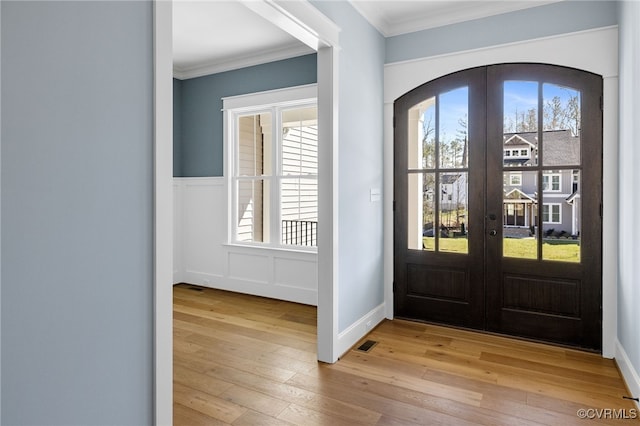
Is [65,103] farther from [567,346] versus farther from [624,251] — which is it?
[567,346]

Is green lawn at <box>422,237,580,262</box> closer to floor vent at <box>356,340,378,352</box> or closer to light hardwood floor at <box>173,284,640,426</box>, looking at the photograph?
light hardwood floor at <box>173,284,640,426</box>

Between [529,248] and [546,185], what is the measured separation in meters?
0.54

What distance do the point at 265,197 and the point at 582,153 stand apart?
10.7ft

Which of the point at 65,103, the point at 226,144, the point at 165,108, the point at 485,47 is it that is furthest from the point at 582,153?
the point at 226,144

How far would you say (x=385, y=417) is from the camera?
219 cm

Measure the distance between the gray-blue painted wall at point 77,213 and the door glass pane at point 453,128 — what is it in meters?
2.75

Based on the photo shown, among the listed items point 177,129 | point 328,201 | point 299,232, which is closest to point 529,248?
point 328,201

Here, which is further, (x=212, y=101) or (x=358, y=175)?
(x=212, y=101)

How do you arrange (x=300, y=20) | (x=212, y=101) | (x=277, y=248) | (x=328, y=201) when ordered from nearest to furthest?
(x=300, y=20)
(x=328, y=201)
(x=277, y=248)
(x=212, y=101)

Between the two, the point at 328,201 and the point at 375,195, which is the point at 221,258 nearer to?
the point at 375,195

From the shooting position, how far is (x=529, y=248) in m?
3.32

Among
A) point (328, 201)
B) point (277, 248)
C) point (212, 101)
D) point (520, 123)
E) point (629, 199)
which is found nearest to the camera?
point (629, 199)

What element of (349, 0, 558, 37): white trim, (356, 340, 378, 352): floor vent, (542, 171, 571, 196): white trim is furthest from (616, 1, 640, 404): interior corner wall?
(356, 340, 378, 352): floor vent

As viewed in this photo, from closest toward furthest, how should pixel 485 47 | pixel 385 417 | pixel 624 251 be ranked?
pixel 385 417 → pixel 624 251 → pixel 485 47
